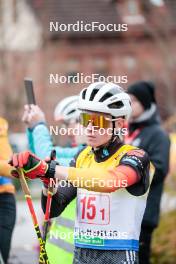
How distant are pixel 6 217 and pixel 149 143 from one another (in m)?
1.52

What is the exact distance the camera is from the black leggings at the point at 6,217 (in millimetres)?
6910

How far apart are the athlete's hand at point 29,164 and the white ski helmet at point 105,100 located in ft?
2.13

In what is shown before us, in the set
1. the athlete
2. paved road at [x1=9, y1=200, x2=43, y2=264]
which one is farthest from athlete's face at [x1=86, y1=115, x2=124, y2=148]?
paved road at [x1=9, y1=200, x2=43, y2=264]

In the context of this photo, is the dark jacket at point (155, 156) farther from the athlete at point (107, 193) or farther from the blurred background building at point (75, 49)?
the blurred background building at point (75, 49)

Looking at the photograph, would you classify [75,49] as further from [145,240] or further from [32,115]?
[32,115]

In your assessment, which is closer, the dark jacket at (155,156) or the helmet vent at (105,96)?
the helmet vent at (105,96)

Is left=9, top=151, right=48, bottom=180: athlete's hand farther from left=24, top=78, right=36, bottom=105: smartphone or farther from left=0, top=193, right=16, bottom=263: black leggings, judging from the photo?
left=0, top=193, right=16, bottom=263: black leggings

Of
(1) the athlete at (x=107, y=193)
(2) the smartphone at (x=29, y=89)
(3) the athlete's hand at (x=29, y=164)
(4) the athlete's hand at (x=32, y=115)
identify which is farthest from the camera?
(4) the athlete's hand at (x=32, y=115)

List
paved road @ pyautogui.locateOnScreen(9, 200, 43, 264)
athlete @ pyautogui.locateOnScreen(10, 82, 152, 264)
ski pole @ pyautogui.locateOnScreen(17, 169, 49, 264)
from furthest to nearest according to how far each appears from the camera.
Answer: paved road @ pyautogui.locateOnScreen(9, 200, 43, 264), athlete @ pyautogui.locateOnScreen(10, 82, 152, 264), ski pole @ pyautogui.locateOnScreen(17, 169, 49, 264)

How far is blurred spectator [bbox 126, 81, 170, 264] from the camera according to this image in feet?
24.5

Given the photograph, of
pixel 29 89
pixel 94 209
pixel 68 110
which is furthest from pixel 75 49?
pixel 94 209

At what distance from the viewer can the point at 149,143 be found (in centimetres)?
764

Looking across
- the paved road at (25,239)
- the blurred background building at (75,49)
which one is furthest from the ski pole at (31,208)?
the blurred background building at (75,49)

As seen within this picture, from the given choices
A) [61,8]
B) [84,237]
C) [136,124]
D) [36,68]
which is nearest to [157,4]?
[36,68]
